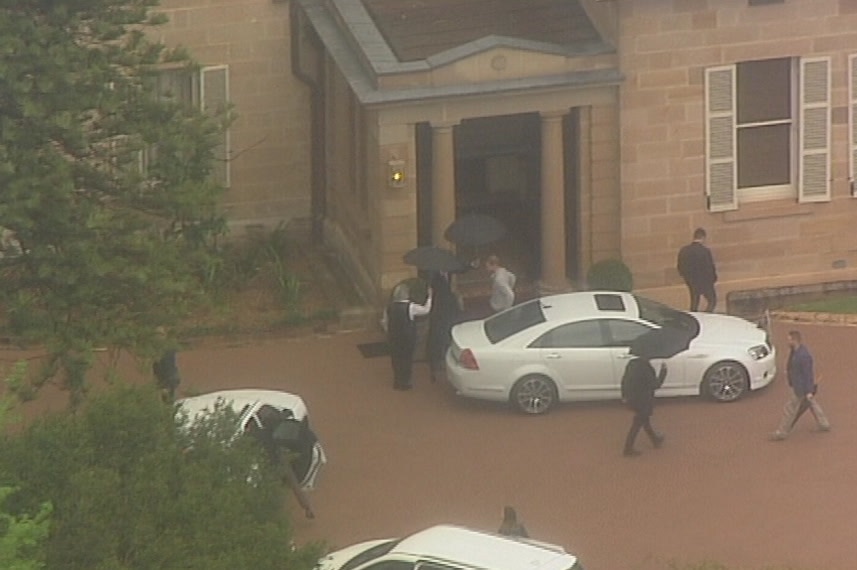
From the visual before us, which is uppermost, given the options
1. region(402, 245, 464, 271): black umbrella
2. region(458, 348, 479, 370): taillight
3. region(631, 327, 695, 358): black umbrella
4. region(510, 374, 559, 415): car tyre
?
region(402, 245, 464, 271): black umbrella

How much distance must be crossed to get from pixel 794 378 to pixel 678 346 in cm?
146

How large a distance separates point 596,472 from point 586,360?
197cm

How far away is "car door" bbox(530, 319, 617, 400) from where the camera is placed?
27.5 meters

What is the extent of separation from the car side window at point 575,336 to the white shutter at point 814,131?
5.56 metres

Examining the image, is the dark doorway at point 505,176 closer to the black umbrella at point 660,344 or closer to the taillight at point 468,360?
the taillight at point 468,360

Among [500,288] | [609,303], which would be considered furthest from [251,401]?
[500,288]

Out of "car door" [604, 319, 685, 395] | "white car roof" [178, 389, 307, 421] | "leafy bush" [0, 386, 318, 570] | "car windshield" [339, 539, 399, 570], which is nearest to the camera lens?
"leafy bush" [0, 386, 318, 570]

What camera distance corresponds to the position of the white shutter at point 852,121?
104ft

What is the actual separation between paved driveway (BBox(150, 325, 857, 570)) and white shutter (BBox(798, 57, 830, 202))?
9.51 feet

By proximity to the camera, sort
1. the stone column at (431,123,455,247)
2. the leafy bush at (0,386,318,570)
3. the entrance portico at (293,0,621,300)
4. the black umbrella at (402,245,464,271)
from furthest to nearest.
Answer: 1. the stone column at (431,123,455,247)
2. the entrance portico at (293,0,621,300)
3. the black umbrella at (402,245,464,271)
4. the leafy bush at (0,386,318,570)

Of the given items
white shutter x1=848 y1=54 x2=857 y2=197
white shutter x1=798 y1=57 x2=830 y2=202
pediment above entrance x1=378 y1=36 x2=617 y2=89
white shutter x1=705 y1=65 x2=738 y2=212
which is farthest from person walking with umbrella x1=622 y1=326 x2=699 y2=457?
white shutter x1=848 y1=54 x2=857 y2=197

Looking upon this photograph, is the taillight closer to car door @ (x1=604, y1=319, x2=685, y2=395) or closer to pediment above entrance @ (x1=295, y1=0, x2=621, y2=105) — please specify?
car door @ (x1=604, y1=319, x2=685, y2=395)

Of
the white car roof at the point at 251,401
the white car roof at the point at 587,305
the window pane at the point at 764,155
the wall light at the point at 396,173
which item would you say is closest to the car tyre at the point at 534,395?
the white car roof at the point at 587,305

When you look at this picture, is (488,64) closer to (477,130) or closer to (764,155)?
(477,130)
